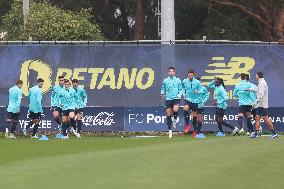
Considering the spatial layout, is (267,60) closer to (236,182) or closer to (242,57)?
(242,57)

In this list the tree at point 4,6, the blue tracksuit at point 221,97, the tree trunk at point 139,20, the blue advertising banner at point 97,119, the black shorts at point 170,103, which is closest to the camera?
the black shorts at point 170,103

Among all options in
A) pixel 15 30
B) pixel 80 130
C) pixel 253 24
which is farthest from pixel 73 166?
pixel 253 24

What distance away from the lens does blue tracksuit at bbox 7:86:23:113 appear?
2422 centimetres

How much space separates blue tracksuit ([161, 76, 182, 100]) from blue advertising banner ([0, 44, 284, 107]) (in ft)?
5.41

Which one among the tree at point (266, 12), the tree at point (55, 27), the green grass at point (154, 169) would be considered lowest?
the green grass at point (154, 169)

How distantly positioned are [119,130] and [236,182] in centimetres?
1562

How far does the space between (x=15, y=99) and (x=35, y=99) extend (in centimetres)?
85

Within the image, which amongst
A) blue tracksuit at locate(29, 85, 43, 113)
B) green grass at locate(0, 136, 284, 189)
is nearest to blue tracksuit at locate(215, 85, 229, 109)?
blue tracksuit at locate(29, 85, 43, 113)

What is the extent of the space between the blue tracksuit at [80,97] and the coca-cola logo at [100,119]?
2.28 feet

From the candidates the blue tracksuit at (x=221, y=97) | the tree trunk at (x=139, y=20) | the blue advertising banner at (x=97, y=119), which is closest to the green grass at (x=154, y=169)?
Result: the blue tracksuit at (x=221, y=97)

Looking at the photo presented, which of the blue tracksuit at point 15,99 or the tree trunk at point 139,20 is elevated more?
the tree trunk at point 139,20

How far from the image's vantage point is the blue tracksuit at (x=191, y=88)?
951 inches

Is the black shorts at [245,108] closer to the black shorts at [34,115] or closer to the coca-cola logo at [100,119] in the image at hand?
the coca-cola logo at [100,119]

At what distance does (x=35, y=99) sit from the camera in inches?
938
